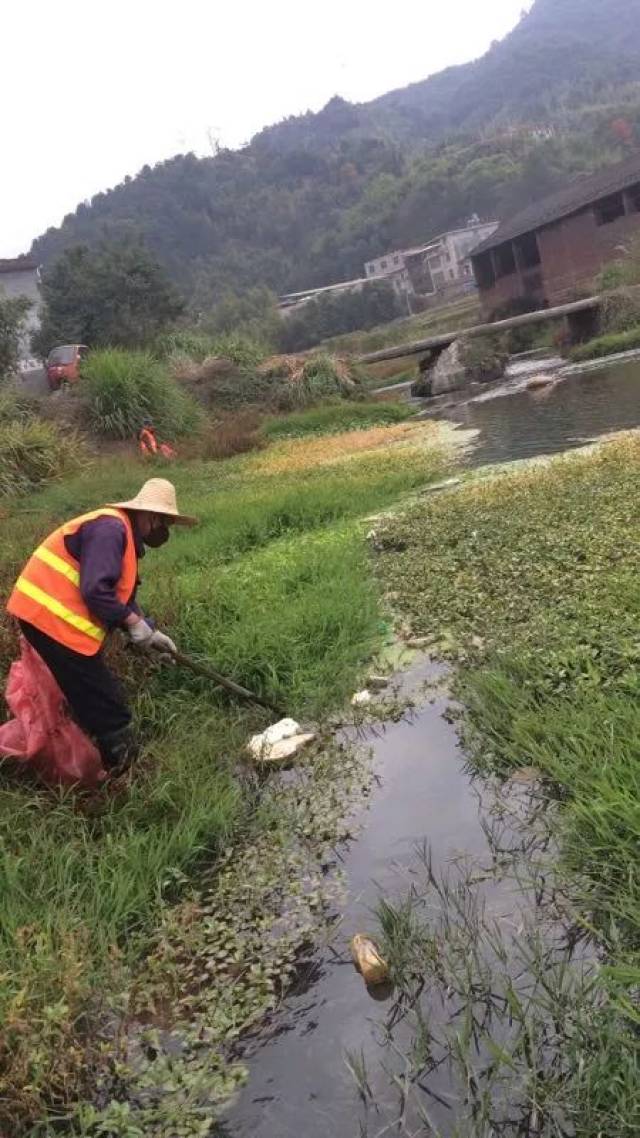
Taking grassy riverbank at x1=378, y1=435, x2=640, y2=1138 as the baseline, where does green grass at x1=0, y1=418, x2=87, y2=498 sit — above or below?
above

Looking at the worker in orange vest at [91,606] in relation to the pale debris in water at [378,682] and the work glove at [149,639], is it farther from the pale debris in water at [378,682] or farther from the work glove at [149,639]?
the pale debris in water at [378,682]

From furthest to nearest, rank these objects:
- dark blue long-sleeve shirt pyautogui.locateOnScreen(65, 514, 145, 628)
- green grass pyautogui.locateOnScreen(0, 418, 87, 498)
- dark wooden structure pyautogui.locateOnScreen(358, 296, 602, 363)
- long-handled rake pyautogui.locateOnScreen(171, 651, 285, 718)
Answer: dark wooden structure pyautogui.locateOnScreen(358, 296, 602, 363), green grass pyautogui.locateOnScreen(0, 418, 87, 498), long-handled rake pyautogui.locateOnScreen(171, 651, 285, 718), dark blue long-sleeve shirt pyautogui.locateOnScreen(65, 514, 145, 628)

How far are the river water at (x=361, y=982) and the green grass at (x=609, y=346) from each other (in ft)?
67.1

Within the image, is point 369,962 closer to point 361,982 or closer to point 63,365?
point 361,982

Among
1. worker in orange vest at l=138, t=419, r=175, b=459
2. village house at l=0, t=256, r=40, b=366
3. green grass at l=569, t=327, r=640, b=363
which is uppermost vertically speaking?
village house at l=0, t=256, r=40, b=366

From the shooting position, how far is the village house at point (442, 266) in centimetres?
6925

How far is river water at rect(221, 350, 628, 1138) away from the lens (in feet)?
7.50

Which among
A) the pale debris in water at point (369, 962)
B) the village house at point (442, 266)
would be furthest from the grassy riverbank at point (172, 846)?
the village house at point (442, 266)

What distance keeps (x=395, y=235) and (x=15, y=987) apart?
87345mm

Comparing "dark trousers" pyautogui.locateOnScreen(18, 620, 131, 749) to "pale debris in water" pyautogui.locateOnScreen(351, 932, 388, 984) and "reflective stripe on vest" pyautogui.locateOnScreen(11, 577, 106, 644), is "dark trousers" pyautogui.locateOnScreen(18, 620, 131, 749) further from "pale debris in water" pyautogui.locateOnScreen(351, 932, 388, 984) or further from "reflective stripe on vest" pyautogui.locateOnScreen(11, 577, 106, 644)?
"pale debris in water" pyautogui.locateOnScreen(351, 932, 388, 984)

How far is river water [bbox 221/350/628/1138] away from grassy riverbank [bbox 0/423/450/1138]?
15 cm

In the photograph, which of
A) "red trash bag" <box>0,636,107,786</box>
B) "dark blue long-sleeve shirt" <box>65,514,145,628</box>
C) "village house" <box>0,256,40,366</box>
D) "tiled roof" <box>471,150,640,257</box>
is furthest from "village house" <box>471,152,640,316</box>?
"red trash bag" <box>0,636,107,786</box>

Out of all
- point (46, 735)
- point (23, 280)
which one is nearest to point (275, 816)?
point (46, 735)

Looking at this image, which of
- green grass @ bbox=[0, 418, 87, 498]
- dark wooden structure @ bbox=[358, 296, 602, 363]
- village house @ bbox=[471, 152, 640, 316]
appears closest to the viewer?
green grass @ bbox=[0, 418, 87, 498]
